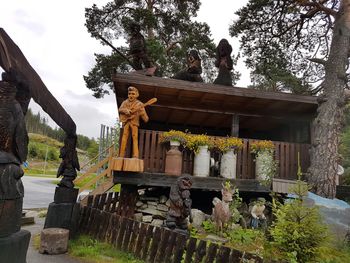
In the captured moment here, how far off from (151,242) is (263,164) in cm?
422

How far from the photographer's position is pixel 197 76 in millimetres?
8781

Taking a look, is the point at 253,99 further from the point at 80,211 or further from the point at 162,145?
the point at 80,211

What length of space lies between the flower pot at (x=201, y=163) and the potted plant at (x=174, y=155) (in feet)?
1.58

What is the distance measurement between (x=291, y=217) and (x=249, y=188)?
294 centimetres

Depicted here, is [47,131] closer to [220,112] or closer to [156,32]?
[156,32]

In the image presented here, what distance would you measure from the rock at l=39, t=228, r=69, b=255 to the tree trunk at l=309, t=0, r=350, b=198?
6.26m

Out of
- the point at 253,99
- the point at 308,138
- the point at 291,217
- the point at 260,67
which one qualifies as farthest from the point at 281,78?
the point at 291,217

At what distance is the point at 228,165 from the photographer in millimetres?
7371

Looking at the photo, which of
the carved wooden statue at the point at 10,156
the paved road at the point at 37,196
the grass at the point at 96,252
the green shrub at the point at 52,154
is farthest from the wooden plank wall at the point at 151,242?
the green shrub at the point at 52,154

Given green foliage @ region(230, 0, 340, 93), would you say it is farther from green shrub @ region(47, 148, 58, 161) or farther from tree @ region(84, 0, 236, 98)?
green shrub @ region(47, 148, 58, 161)

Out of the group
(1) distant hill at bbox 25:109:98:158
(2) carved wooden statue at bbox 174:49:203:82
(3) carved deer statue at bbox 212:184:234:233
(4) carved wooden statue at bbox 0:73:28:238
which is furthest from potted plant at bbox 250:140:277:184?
(1) distant hill at bbox 25:109:98:158

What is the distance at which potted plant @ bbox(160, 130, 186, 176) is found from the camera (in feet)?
22.9

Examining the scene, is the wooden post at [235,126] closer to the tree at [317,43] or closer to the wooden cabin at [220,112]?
the wooden cabin at [220,112]

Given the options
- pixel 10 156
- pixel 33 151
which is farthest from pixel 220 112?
pixel 33 151
